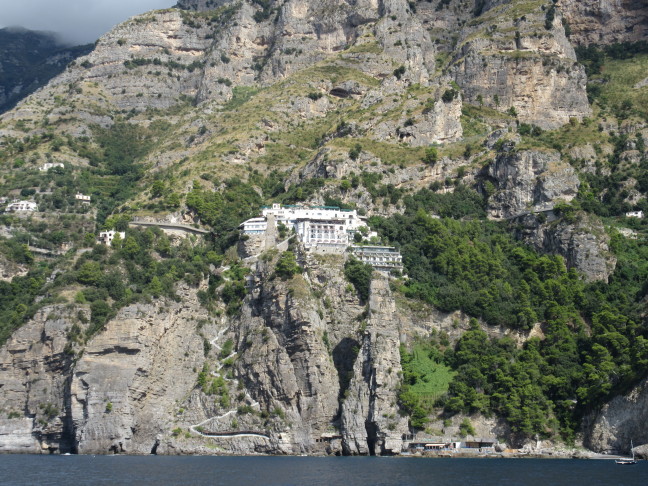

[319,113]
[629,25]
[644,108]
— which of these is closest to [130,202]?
[319,113]

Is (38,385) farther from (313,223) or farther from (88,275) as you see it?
(313,223)

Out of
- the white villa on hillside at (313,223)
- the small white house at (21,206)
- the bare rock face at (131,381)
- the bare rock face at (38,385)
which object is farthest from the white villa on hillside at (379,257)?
the small white house at (21,206)

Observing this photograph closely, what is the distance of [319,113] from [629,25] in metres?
55.5

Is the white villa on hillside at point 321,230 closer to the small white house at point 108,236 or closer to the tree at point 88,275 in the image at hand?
the small white house at point 108,236

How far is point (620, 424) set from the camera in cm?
8369

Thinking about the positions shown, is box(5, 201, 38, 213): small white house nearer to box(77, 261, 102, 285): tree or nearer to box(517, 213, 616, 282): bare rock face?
box(77, 261, 102, 285): tree

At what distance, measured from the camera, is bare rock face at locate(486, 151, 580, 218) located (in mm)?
115625

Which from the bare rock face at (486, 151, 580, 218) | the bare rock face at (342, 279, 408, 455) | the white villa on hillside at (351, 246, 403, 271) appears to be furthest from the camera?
the bare rock face at (486, 151, 580, 218)

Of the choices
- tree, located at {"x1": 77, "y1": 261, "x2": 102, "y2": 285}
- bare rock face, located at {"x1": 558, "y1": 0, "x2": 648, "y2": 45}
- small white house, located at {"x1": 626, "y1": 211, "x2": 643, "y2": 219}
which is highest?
bare rock face, located at {"x1": 558, "y1": 0, "x2": 648, "y2": 45}

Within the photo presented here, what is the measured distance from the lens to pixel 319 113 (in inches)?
5773

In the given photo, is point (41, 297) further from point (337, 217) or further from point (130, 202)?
point (337, 217)

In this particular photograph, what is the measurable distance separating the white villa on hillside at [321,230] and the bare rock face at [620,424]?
90.4ft

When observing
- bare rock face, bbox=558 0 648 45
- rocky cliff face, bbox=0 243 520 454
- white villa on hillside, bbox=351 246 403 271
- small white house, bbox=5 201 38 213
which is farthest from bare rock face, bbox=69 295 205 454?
bare rock face, bbox=558 0 648 45

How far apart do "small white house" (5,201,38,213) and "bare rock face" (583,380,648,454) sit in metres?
74.1
